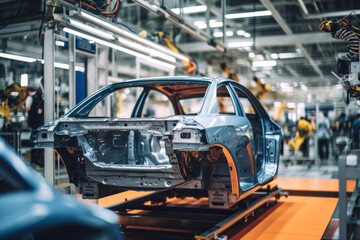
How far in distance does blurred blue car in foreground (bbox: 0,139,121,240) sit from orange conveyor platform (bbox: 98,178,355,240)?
2.68 meters

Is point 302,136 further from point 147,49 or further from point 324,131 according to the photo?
point 147,49

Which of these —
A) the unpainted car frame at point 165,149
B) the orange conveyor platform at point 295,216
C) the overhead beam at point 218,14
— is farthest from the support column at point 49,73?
the overhead beam at point 218,14

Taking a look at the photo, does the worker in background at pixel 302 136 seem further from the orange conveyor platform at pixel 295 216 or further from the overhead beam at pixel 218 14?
the orange conveyor platform at pixel 295 216

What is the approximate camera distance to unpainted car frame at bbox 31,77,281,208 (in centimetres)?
375

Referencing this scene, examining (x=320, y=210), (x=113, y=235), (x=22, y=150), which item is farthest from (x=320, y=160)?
(x=113, y=235)

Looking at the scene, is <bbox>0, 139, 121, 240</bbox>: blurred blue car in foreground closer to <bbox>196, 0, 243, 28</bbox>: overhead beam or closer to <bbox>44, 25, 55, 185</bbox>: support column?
<bbox>44, 25, 55, 185</bbox>: support column

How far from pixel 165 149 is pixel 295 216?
251cm

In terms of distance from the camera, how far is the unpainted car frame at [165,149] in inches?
148

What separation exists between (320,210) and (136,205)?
8.69 feet

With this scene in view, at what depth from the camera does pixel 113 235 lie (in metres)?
1.67

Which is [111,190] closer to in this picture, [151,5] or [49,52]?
[49,52]

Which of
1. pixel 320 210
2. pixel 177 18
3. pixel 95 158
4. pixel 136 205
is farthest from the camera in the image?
pixel 177 18

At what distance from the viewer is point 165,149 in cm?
389

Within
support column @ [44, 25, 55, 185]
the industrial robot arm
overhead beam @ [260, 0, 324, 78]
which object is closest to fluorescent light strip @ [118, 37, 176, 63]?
support column @ [44, 25, 55, 185]
